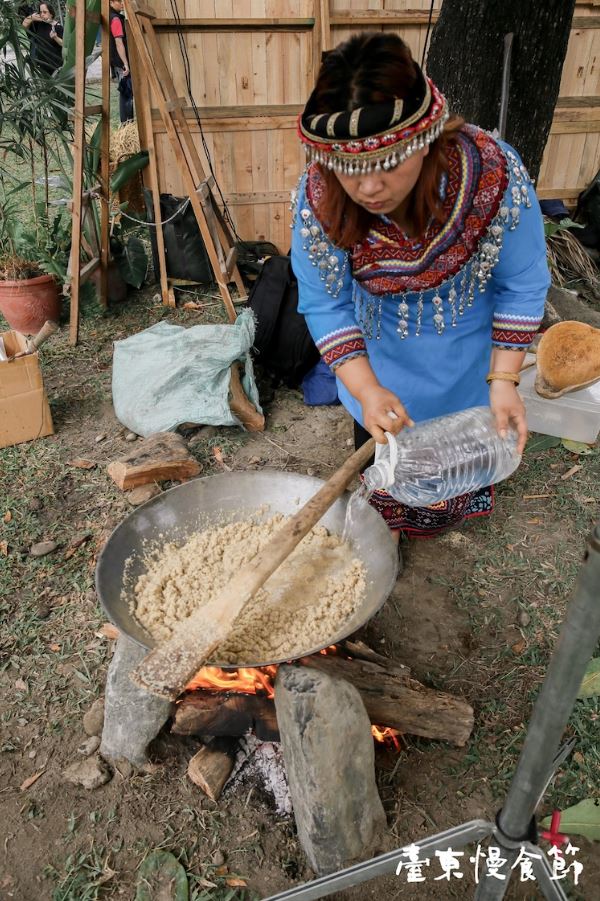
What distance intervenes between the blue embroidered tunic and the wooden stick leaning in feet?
1.64

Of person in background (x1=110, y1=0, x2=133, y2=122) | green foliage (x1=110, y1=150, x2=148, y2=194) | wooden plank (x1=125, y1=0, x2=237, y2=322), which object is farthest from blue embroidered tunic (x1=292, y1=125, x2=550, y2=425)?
person in background (x1=110, y1=0, x2=133, y2=122)

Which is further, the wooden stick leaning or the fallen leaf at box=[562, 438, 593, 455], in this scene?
the fallen leaf at box=[562, 438, 593, 455]

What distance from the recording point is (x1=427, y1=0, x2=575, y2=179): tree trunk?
3.13m

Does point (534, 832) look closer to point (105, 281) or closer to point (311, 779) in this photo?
point (311, 779)

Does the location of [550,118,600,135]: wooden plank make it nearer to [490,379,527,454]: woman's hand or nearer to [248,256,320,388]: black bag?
[248,256,320,388]: black bag

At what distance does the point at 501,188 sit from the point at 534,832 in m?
1.50

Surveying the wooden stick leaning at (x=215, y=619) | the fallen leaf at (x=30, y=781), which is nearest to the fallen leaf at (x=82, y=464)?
the fallen leaf at (x=30, y=781)

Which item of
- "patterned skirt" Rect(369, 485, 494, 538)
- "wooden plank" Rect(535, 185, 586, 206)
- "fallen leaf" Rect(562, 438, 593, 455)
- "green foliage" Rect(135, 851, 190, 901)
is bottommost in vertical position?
"green foliage" Rect(135, 851, 190, 901)

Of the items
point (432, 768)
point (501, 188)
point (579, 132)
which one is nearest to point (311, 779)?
point (432, 768)

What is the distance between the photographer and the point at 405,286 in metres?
1.91

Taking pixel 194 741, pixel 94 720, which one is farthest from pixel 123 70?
pixel 194 741

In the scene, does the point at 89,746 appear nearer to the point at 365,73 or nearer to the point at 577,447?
the point at 365,73

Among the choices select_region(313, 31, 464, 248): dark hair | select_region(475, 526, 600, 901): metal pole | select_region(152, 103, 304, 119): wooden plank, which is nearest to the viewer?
select_region(475, 526, 600, 901): metal pole

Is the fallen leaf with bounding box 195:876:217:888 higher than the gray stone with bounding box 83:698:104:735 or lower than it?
lower
